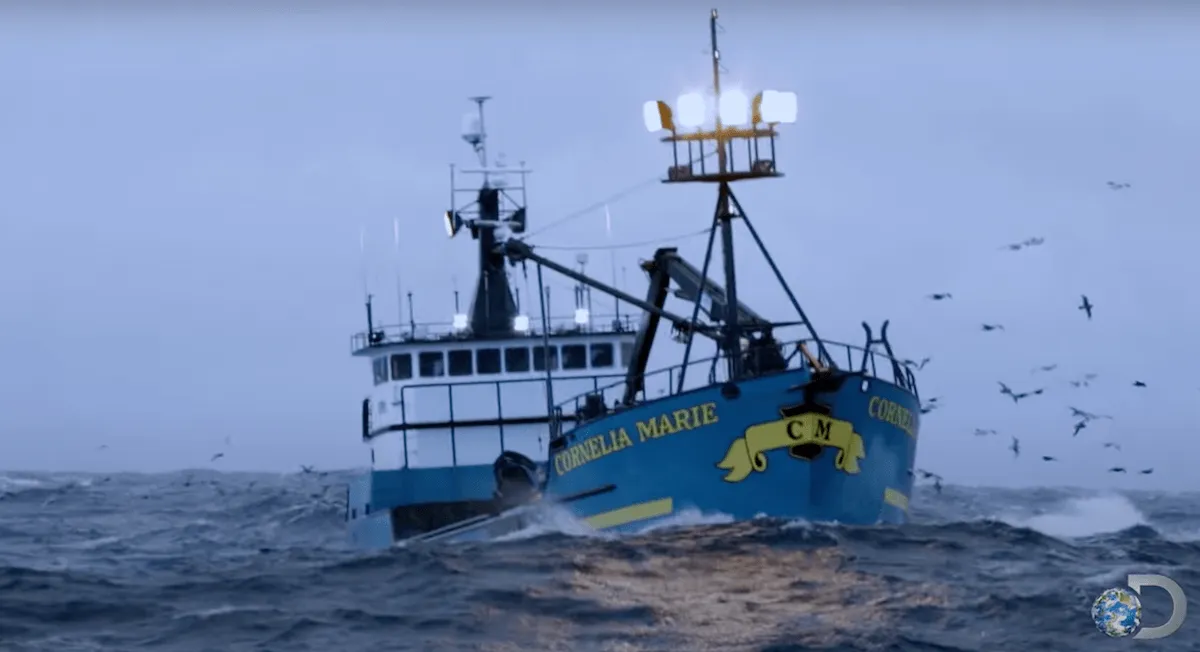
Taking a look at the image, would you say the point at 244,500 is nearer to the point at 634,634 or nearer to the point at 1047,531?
the point at 1047,531

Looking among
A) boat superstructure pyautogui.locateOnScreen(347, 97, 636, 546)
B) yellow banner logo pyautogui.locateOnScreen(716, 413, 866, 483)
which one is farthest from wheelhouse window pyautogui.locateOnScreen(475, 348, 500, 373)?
yellow banner logo pyautogui.locateOnScreen(716, 413, 866, 483)

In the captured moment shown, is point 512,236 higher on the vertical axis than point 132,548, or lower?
higher

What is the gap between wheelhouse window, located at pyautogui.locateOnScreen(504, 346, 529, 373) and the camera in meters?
38.8

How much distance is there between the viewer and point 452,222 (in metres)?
40.9

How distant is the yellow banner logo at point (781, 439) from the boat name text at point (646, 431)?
630 millimetres

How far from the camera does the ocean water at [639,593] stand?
21.3 meters

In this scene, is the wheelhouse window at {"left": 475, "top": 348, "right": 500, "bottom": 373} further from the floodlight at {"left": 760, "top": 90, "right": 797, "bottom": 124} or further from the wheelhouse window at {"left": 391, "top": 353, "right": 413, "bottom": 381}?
the floodlight at {"left": 760, "top": 90, "right": 797, "bottom": 124}

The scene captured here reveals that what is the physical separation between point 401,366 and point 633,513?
1071 cm

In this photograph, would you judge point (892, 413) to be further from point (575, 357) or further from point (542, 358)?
point (542, 358)

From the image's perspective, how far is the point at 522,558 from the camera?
28531 millimetres

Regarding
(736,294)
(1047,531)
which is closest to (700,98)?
(736,294)

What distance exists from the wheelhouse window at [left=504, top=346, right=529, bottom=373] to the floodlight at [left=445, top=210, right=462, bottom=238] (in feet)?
11.4

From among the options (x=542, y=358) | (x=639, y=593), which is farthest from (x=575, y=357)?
(x=639, y=593)

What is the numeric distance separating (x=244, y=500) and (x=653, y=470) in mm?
38469
